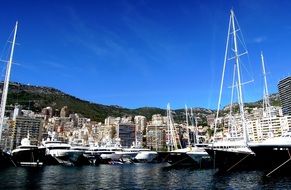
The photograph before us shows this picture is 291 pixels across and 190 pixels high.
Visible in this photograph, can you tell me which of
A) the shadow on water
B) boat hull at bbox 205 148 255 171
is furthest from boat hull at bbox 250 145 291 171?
the shadow on water

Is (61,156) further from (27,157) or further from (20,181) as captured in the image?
(20,181)

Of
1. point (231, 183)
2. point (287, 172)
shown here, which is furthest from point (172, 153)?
point (231, 183)

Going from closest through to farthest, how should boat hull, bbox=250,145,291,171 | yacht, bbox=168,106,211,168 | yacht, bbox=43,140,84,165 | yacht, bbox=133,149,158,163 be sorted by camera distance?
1. boat hull, bbox=250,145,291,171
2. yacht, bbox=168,106,211,168
3. yacht, bbox=43,140,84,165
4. yacht, bbox=133,149,158,163

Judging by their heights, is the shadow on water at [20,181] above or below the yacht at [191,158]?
below

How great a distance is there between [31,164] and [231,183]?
209ft

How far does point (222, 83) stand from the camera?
64750mm

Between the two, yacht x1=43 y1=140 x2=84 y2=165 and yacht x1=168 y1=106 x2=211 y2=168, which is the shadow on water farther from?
yacht x1=43 y1=140 x2=84 y2=165

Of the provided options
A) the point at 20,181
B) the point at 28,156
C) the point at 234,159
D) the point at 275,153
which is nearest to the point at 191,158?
the point at 234,159

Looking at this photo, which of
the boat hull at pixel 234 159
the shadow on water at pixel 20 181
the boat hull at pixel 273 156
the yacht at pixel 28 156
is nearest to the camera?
the shadow on water at pixel 20 181

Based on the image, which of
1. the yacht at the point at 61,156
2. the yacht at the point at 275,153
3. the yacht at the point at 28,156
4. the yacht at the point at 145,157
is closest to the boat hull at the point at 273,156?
the yacht at the point at 275,153

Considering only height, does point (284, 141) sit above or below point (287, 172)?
above

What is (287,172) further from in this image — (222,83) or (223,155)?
(222,83)

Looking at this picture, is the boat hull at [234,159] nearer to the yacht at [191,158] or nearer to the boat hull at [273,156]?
the boat hull at [273,156]

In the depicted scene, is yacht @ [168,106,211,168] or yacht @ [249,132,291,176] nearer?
yacht @ [249,132,291,176]
